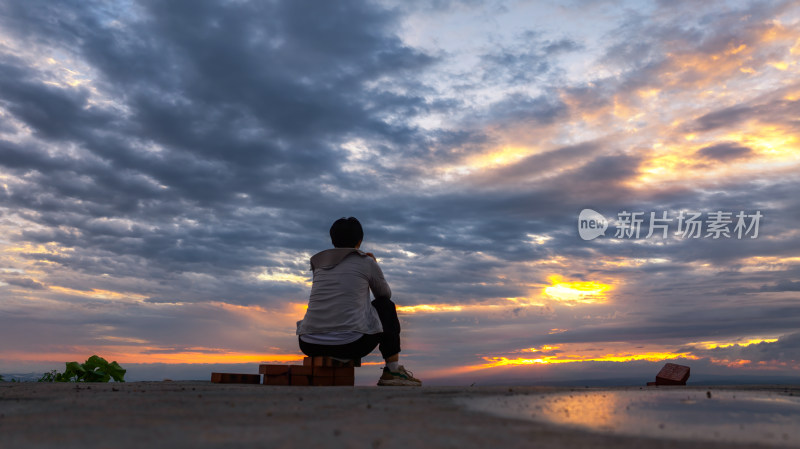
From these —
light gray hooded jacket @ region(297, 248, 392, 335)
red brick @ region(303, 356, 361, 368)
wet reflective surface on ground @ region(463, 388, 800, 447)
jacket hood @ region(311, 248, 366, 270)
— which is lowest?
wet reflective surface on ground @ region(463, 388, 800, 447)

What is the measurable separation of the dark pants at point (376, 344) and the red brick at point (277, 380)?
45cm

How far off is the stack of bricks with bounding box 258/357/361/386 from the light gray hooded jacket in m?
0.44

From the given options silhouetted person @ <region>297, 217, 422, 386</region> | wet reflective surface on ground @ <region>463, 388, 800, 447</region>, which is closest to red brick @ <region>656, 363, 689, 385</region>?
wet reflective surface on ground @ <region>463, 388, 800, 447</region>

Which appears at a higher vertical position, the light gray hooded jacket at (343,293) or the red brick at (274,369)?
the light gray hooded jacket at (343,293)

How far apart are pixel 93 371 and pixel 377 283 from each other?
5.53 meters

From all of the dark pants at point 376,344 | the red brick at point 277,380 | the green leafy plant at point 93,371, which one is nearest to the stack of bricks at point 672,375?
the dark pants at point 376,344

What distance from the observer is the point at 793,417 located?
17.2ft

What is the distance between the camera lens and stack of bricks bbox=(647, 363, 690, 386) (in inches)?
372

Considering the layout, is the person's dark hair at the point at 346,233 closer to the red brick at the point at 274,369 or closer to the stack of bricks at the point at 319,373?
the stack of bricks at the point at 319,373

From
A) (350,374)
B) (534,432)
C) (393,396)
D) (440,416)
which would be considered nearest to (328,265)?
(350,374)

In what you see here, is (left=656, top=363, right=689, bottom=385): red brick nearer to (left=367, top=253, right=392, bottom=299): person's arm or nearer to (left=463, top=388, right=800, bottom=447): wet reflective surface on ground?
(left=463, top=388, right=800, bottom=447): wet reflective surface on ground

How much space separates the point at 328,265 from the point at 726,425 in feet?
18.2

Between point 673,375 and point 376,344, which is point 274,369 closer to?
point 376,344

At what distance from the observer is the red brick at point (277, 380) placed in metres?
8.77
